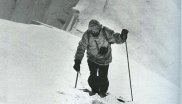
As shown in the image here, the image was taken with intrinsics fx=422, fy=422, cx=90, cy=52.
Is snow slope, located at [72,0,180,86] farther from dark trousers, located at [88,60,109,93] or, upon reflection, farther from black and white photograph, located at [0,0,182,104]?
dark trousers, located at [88,60,109,93]

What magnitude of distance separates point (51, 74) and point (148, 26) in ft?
13.5

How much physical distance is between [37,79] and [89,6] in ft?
18.8

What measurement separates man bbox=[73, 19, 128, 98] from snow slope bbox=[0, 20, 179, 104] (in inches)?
5.7

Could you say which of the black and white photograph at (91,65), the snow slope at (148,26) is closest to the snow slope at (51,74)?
the black and white photograph at (91,65)

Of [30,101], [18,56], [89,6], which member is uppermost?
[89,6]

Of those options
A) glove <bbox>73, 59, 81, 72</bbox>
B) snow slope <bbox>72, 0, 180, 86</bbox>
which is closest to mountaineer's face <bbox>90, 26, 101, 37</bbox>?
glove <bbox>73, 59, 81, 72</bbox>

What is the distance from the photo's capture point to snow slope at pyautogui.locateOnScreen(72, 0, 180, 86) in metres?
7.35

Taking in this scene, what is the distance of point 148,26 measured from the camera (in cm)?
929

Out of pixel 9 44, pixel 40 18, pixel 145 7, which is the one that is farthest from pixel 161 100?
pixel 40 18

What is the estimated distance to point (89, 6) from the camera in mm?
10906

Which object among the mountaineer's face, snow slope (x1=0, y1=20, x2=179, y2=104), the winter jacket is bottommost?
snow slope (x1=0, y1=20, x2=179, y2=104)

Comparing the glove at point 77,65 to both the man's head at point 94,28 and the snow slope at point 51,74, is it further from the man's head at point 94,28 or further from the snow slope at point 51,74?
the man's head at point 94,28

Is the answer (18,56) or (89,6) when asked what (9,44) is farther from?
(89,6)

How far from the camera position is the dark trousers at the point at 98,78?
5582mm
